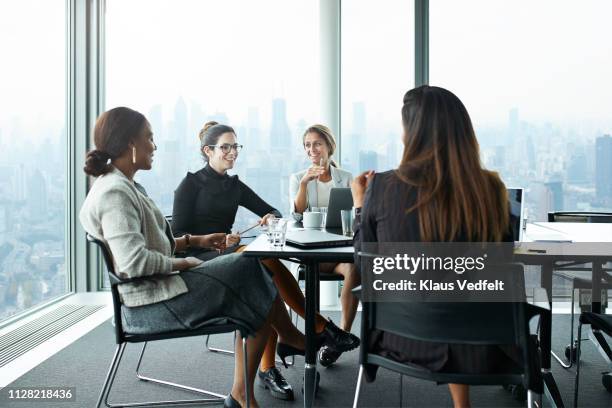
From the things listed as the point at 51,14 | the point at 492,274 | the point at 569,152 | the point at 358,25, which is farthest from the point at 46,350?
the point at 569,152

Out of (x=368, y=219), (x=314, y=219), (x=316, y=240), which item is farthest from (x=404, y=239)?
(x=314, y=219)

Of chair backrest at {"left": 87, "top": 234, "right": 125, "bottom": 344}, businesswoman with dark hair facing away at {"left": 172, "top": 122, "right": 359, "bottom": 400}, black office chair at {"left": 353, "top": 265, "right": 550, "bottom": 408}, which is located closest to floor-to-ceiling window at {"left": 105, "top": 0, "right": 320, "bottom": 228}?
businesswoman with dark hair facing away at {"left": 172, "top": 122, "right": 359, "bottom": 400}

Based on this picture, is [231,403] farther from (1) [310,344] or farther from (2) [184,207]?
(2) [184,207]

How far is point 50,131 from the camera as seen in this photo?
174 inches

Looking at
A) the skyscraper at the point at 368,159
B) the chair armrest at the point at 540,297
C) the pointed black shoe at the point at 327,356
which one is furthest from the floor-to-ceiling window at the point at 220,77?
the chair armrest at the point at 540,297

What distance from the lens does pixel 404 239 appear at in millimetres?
1797

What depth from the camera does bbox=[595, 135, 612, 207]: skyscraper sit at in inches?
181

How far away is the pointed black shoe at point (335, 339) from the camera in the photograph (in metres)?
2.89

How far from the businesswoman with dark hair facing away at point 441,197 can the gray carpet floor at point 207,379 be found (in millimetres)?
1085

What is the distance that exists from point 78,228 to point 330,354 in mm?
2505

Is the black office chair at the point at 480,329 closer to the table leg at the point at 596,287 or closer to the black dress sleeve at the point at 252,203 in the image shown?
the table leg at the point at 596,287

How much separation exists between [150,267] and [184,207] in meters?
1.19

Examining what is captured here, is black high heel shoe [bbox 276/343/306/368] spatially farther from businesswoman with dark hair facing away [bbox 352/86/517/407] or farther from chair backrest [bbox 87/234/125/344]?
businesswoman with dark hair facing away [bbox 352/86/517/407]

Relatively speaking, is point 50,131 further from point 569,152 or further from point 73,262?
point 569,152
